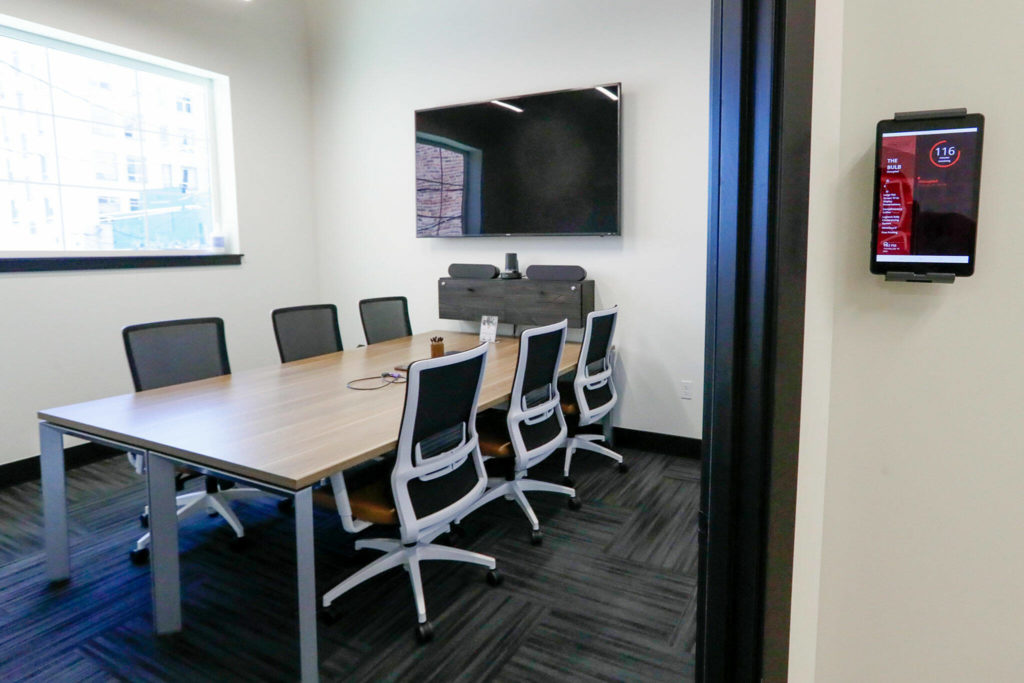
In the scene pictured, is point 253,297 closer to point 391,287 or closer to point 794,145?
point 391,287

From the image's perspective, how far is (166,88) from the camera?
4367 mm

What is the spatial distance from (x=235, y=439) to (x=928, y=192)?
198 cm

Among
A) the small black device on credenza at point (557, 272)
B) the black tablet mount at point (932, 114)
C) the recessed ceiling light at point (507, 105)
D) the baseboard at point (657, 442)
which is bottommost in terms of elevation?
the baseboard at point (657, 442)

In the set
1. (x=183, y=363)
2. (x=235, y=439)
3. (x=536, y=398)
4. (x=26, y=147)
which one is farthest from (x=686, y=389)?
(x=26, y=147)

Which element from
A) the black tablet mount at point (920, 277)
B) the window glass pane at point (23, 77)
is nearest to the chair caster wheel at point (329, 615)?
the black tablet mount at point (920, 277)

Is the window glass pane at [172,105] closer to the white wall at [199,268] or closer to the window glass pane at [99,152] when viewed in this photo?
the window glass pane at [99,152]

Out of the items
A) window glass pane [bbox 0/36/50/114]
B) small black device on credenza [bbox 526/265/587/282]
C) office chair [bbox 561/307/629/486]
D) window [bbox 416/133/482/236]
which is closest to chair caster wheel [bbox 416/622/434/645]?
office chair [bbox 561/307/629/486]

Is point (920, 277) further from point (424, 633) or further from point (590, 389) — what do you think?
point (590, 389)

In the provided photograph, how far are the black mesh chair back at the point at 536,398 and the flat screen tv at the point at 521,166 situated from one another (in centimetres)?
136

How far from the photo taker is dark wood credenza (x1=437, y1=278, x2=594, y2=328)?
13.0 ft

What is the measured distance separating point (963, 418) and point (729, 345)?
0.39 metres

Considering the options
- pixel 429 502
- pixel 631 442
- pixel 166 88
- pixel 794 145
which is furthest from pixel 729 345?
pixel 166 88

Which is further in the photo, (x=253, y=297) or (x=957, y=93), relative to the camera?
(x=253, y=297)

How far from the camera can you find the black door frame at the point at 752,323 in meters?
0.63
